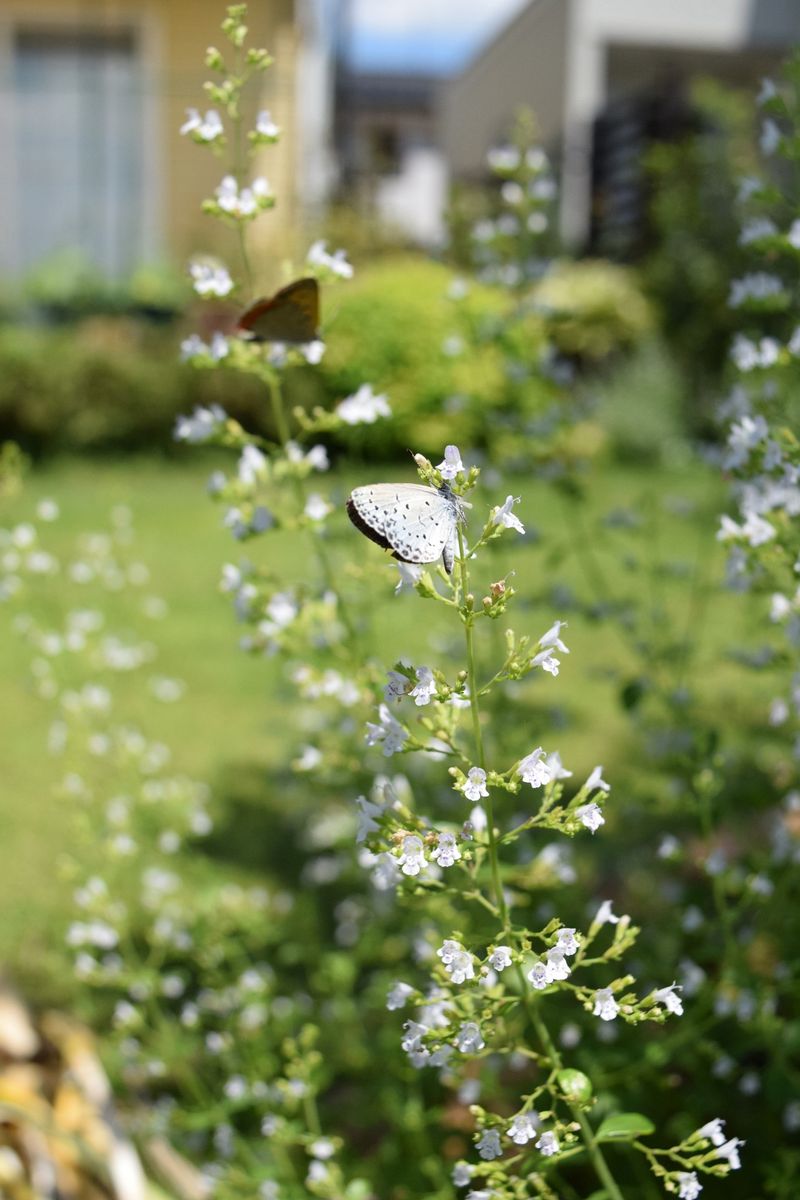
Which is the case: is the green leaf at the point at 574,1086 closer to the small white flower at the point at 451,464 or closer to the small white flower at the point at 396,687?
the small white flower at the point at 396,687

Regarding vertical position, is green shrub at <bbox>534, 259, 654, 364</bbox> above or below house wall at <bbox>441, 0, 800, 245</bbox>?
below

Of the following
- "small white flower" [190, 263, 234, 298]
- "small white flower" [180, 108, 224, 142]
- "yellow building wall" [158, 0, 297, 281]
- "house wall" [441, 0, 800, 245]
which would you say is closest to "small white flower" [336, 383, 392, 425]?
"small white flower" [190, 263, 234, 298]

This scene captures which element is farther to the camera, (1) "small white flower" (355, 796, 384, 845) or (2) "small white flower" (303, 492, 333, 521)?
(2) "small white flower" (303, 492, 333, 521)

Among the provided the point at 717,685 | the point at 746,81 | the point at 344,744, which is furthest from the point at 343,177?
the point at 344,744

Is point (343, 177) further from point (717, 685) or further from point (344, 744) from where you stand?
point (344, 744)

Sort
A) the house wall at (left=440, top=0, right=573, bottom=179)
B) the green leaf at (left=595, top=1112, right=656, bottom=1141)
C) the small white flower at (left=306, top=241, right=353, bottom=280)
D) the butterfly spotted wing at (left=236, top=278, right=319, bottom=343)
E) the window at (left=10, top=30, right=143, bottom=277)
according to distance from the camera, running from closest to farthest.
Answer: the green leaf at (left=595, top=1112, right=656, bottom=1141) → the butterfly spotted wing at (left=236, top=278, right=319, bottom=343) → the small white flower at (left=306, top=241, right=353, bottom=280) → the window at (left=10, top=30, right=143, bottom=277) → the house wall at (left=440, top=0, right=573, bottom=179)

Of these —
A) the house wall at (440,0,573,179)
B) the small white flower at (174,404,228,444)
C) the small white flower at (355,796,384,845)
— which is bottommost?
the small white flower at (355,796,384,845)

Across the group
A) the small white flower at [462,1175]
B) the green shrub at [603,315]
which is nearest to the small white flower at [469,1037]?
the small white flower at [462,1175]

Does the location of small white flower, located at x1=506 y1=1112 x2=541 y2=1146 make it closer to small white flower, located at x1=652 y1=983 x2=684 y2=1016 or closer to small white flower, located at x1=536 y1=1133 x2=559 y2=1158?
small white flower, located at x1=536 y1=1133 x2=559 y2=1158

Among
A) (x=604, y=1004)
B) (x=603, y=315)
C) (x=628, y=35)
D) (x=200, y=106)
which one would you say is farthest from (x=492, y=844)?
(x=628, y=35)
